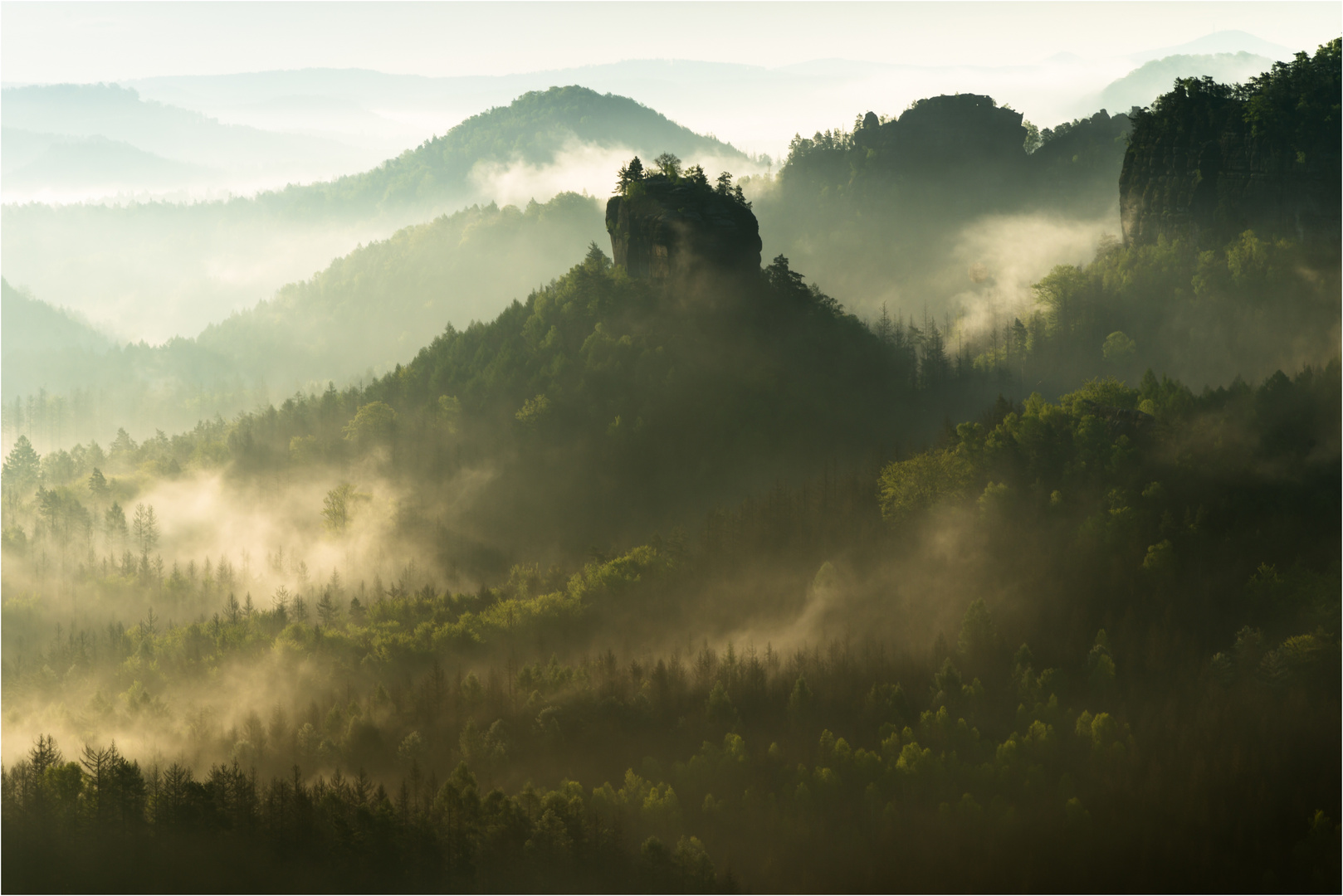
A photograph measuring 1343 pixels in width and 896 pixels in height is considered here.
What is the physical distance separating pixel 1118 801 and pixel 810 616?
37.0m

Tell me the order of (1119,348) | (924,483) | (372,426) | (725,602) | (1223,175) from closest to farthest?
(924,483), (725,602), (1119,348), (1223,175), (372,426)

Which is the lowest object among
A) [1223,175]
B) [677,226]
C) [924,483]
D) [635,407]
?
[924,483]

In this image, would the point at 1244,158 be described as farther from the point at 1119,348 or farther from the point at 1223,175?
the point at 1119,348

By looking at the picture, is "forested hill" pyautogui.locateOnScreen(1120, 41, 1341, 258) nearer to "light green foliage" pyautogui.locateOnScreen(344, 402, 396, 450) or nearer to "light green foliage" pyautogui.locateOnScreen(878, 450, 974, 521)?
"light green foliage" pyautogui.locateOnScreen(878, 450, 974, 521)

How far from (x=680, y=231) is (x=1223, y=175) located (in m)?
79.5

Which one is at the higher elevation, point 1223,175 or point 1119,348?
point 1223,175

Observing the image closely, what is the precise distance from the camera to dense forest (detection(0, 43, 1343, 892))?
91.5 metres

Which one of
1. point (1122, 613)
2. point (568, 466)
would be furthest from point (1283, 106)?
point (568, 466)

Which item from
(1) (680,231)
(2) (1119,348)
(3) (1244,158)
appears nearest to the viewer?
(1) (680,231)

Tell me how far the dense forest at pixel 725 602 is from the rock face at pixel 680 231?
2.08 feet

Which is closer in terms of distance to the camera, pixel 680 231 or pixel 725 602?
pixel 725 602

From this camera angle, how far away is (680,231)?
166m

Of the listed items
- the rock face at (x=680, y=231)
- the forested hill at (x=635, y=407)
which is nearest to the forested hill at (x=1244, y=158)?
the forested hill at (x=635, y=407)

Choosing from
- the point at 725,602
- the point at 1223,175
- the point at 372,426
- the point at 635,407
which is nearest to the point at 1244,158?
the point at 1223,175
